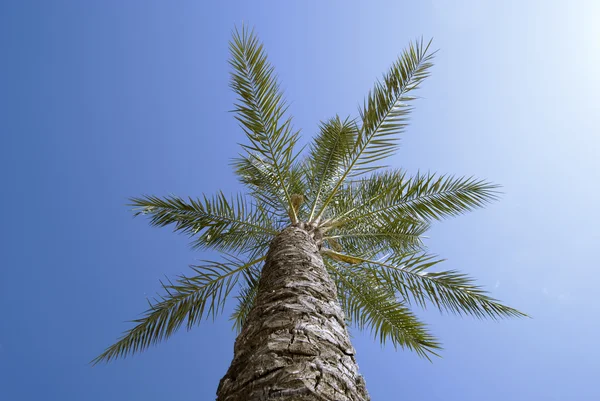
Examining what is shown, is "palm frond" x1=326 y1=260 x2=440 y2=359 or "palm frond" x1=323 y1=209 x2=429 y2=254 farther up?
"palm frond" x1=323 y1=209 x2=429 y2=254

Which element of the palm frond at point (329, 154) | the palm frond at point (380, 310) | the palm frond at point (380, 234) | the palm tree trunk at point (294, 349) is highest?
the palm frond at point (329, 154)

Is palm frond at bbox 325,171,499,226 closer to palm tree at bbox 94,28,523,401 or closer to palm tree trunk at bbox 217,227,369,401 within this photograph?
palm tree at bbox 94,28,523,401

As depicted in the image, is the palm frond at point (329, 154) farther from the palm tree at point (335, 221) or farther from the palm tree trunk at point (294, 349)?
the palm tree trunk at point (294, 349)

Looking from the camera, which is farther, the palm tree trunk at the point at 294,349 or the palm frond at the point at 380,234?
the palm frond at the point at 380,234

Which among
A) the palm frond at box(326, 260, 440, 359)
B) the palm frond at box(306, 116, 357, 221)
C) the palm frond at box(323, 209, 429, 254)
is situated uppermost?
the palm frond at box(306, 116, 357, 221)

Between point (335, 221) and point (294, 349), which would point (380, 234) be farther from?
point (294, 349)

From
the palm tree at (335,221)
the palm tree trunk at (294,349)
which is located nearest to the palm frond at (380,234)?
the palm tree at (335,221)

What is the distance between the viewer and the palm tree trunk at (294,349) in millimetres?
1660

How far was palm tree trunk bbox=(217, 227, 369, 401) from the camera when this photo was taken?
1660 millimetres

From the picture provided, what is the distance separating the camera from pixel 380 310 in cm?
565

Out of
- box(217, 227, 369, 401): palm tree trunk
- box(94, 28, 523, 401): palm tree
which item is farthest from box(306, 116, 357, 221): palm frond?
box(217, 227, 369, 401): palm tree trunk

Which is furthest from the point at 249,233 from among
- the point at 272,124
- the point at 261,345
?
the point at 261,345

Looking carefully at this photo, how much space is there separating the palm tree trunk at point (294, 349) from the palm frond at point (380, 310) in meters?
2.62

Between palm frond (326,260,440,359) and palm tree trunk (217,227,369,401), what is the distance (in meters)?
2.62
